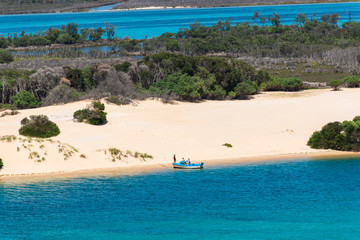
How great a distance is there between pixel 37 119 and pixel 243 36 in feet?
308

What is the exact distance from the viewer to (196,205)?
3316 centimetres

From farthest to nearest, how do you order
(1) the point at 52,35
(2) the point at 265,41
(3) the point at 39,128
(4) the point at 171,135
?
(1) the point at 52,35
(2) the point at 265,41
(4) the point at 171,135
(3) the point at 39,128

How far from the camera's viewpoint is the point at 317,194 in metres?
35.3

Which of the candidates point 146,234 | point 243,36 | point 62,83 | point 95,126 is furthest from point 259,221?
point 243,36

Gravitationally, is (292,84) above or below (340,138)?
above

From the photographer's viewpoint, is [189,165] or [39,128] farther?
[39,128]

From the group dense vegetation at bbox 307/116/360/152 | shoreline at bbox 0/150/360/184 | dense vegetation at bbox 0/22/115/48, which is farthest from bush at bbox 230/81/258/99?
dense vegetation at bbox 0/22/115/48

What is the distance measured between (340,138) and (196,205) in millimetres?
17693

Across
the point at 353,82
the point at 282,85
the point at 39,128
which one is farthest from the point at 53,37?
the point at 39,128

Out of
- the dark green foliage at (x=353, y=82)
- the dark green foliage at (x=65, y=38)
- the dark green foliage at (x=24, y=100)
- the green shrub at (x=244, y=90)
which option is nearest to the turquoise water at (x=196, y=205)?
the dark green foliage at (x=24, y=100)

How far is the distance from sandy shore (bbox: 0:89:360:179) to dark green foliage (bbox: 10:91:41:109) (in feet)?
8.59

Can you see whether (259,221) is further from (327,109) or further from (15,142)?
(327,109)

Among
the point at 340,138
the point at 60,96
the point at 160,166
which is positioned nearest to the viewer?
the point at 160,166

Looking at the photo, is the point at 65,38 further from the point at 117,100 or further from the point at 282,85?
the point at 117,100
